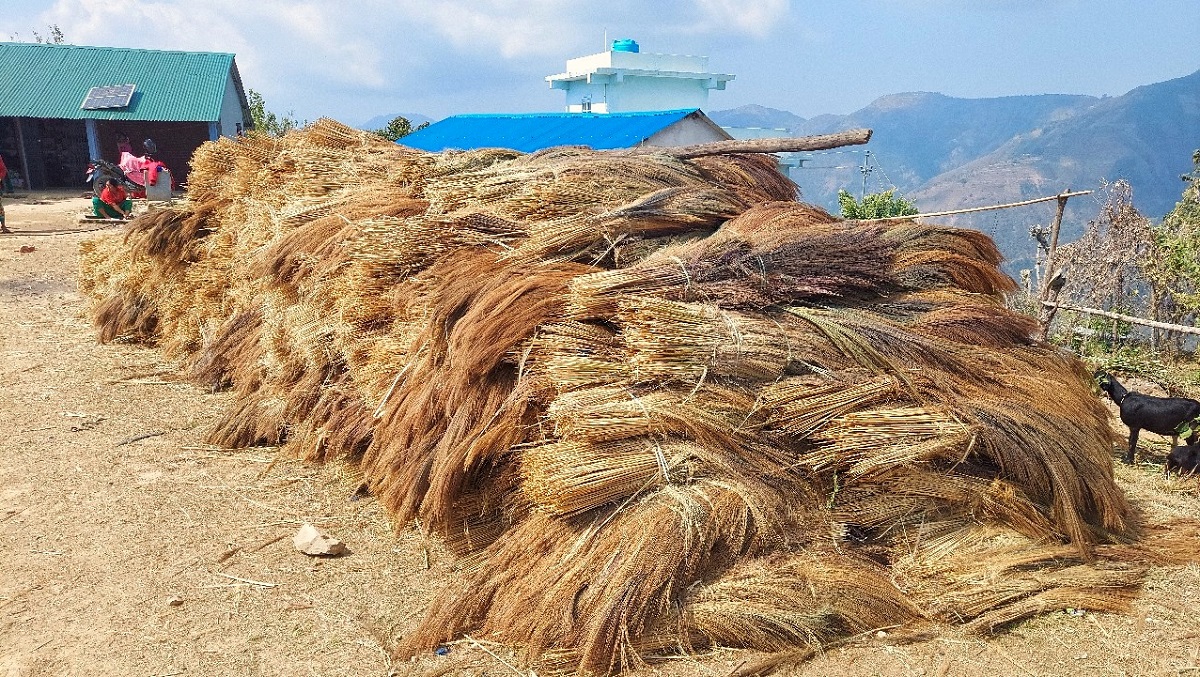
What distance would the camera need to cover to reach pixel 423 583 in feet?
13.6

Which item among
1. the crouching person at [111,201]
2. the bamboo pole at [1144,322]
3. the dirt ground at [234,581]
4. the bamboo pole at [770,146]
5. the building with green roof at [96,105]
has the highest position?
the building with green roof at [96,105]

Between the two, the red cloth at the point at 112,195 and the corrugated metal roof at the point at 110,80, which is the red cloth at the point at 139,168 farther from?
the corrugated metal roof at the point at 110,80

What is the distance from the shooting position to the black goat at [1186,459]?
17.5 ft

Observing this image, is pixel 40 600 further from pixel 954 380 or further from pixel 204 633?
pixel 954 380

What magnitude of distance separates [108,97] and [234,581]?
90.3 ft

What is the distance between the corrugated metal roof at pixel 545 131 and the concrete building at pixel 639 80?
13987mm

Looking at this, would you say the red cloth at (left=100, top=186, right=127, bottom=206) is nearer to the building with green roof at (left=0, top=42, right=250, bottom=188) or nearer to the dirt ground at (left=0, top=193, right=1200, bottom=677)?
the building with green roof at (left=0, top=42, right=250, bottom=188)

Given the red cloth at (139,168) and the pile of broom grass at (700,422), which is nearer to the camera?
the pile of broom grass at (700,422)

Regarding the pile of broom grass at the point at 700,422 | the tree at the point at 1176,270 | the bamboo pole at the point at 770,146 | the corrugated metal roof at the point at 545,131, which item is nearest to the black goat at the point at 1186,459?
the pile of broom grass at the point at 700,422

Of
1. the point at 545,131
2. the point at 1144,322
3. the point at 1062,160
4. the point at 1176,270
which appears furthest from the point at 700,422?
the point at 1062,160

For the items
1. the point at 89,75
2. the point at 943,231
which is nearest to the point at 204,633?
the point at 943,231

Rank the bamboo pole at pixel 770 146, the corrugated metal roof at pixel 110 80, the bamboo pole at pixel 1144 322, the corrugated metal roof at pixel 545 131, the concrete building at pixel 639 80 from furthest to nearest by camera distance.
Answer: the concrete building at pixel 639 80 → the corrugated metal roof at pixel 110 80 → the corrugated metal roof at pixel 545 131 → the bamboo pole at pixel 1144 322 → the bamboo pole at pixel 770 146

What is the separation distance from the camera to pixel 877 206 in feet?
51.7

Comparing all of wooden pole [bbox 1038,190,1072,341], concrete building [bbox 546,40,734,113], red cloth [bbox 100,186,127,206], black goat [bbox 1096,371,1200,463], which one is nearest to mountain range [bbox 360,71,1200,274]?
concrete building [bbox 546,40,734,113]
